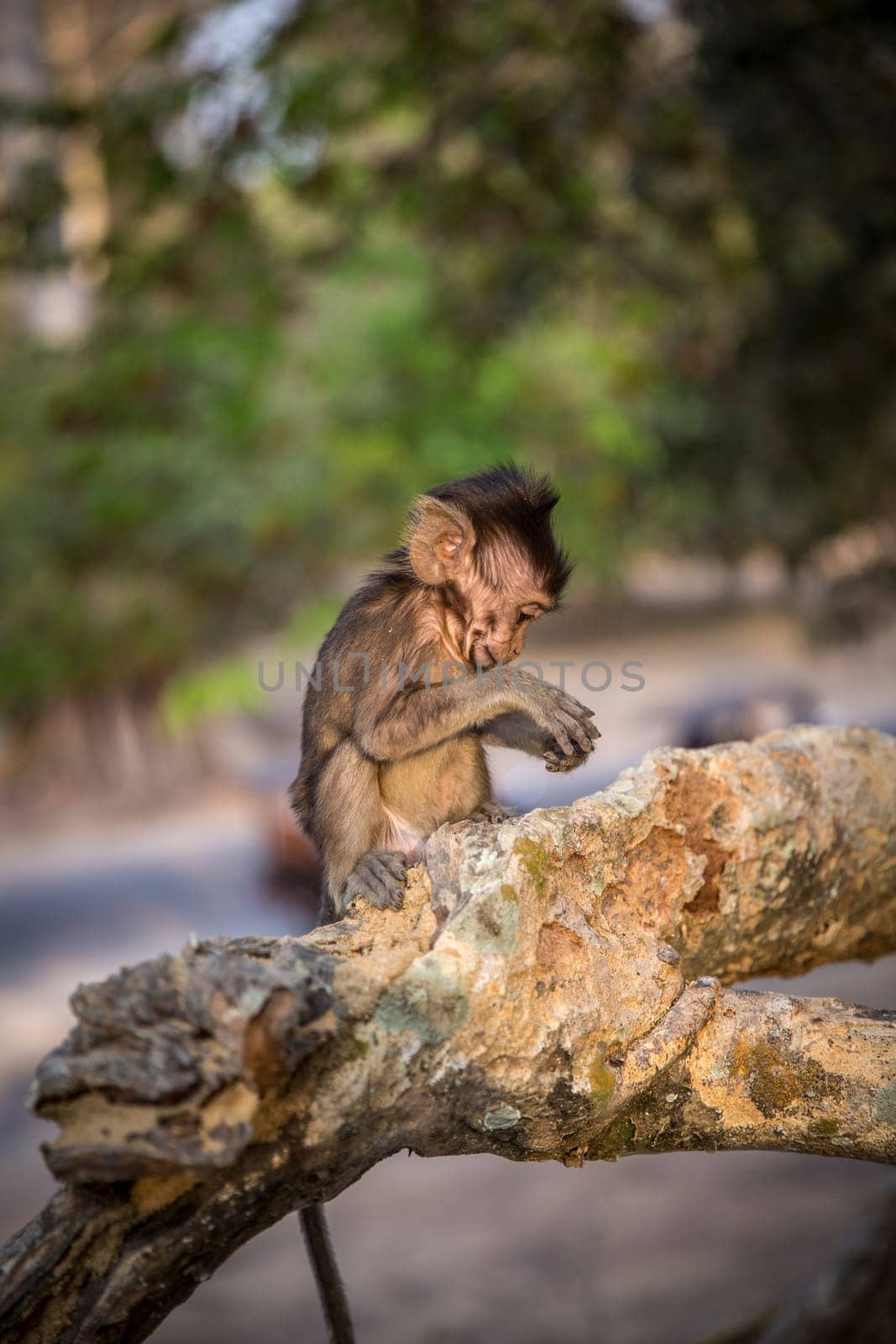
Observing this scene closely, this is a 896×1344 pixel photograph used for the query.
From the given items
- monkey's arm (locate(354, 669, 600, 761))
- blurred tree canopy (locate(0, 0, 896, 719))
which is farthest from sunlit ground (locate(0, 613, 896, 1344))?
blurred tree canopy (locate(0, 0, 896, 719))

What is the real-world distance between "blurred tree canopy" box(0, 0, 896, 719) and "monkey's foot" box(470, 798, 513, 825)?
6.65 feet

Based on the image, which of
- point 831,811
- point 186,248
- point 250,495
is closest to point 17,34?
point 250,495

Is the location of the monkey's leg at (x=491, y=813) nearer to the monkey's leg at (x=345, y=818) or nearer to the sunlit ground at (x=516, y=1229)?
the monkey's leg at (x=345, y=818)

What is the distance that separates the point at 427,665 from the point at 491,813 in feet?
1.79

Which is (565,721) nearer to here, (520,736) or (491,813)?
(520,736)

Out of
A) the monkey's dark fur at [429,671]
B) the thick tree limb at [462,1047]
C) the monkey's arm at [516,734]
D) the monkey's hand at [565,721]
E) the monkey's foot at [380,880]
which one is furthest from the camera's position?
the monkey's arm at [516,734]

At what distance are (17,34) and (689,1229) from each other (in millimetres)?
17744

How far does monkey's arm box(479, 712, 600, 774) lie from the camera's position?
12.3ft

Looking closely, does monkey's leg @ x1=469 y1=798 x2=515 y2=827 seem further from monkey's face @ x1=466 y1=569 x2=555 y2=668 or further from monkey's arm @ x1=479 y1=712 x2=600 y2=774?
monkey's face @ x1=466 y1=569 x2=555 y2=668

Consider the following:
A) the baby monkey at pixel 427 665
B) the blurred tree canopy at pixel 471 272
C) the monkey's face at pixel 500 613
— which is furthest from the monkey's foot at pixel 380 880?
the blurred tree canopy at pixel 471 272

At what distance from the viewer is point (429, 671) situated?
3850 mm

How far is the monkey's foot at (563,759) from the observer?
344 cm

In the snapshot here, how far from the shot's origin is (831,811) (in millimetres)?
3785

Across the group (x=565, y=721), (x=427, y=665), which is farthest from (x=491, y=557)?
(x=565, y=721)
